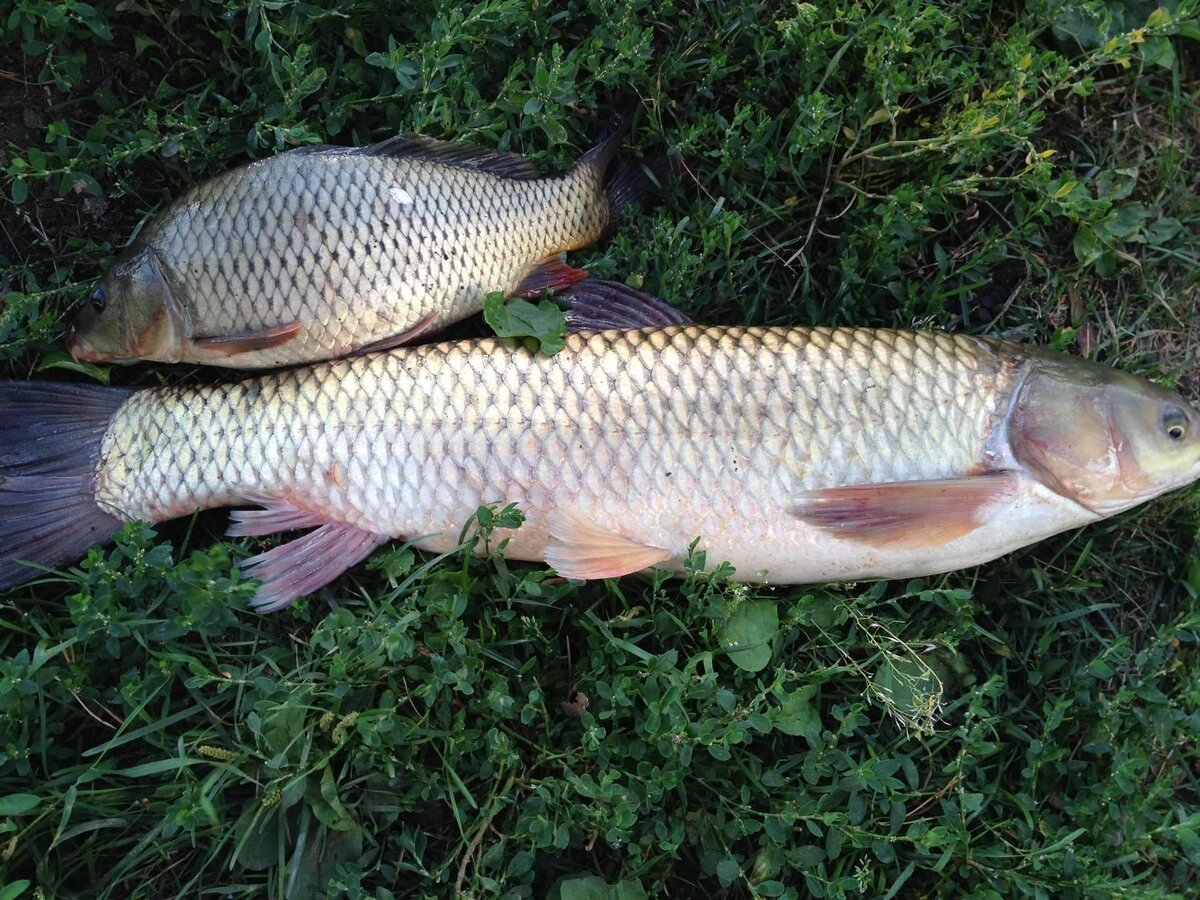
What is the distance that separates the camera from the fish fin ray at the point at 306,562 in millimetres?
2080

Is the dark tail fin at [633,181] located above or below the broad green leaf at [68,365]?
above

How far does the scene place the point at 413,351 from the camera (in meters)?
2.11

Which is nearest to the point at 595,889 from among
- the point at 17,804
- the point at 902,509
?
the point at 902,509

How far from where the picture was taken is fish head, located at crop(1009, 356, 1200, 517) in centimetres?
210

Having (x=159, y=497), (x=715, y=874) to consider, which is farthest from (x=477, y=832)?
(x=159, y=497)

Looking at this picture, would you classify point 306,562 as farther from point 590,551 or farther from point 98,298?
point 98,298

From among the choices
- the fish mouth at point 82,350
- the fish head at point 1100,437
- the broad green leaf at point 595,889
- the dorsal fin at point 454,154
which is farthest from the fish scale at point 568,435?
the broad green leaf at point 595,889

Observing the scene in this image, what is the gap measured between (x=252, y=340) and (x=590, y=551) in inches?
37.4

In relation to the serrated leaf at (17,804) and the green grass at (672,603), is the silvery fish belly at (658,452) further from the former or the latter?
the serrated leaf at (17,804)

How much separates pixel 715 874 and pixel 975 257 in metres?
1.78

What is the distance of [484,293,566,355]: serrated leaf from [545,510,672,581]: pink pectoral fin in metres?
0.42

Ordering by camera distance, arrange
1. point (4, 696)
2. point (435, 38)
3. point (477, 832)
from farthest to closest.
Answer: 1. point (435, 38)
2. point (477, 832)
3. point (4, 696)

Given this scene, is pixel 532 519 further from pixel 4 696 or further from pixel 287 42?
pixel 287 42

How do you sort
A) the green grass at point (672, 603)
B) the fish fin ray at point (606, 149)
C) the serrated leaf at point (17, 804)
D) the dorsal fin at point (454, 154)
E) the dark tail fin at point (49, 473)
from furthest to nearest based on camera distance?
1. the fish fin ray at point (606, 149)
2. the dorsal fin at point (454, 154)
3. the dark tail fin at point (49, 473)
4. the green grass at point (672, 603)
5. the serrated leaf at point (17, 804)
